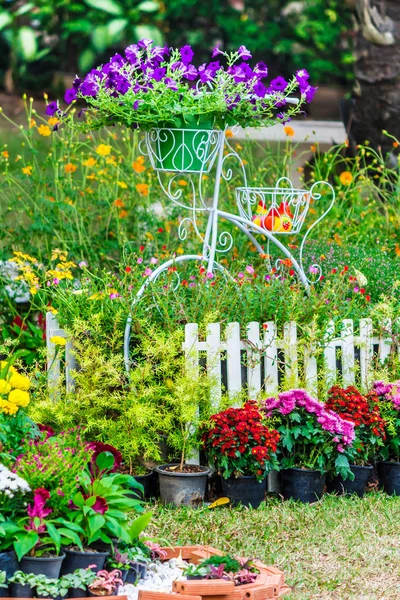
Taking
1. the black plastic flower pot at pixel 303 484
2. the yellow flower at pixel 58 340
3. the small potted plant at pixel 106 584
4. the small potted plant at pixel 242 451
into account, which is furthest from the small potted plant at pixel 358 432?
the small potted plant at pixel 106 584

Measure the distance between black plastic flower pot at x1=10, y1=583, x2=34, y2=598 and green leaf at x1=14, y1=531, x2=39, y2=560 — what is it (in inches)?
3.5

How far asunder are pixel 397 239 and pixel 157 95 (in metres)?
2.42

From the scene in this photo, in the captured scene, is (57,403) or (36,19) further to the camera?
(36,19)

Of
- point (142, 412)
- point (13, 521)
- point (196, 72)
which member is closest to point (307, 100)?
point (196, 72)

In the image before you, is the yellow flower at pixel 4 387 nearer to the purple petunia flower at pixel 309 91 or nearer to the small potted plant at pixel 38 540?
the small potted plant at pixel 38 540

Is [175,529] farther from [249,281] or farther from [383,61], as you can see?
[383,61]

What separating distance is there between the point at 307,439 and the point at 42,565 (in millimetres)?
1600

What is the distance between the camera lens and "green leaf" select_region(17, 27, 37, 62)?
51.9ft

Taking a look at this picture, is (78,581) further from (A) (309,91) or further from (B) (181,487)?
(A) (309,91)

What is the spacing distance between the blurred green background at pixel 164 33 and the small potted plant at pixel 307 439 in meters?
12.7

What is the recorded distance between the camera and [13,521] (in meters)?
2.84

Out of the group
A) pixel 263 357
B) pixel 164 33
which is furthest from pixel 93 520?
pixel 164 33

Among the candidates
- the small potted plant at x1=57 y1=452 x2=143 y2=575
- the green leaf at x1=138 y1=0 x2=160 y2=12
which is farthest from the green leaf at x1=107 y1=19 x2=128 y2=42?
the small potted plant at x1=57 y1=452 x2=143 y2=575

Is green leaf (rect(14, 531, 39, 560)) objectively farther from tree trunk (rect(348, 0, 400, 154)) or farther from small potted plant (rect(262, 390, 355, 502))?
tree trunk (rect(348, 0, 400, 154))
